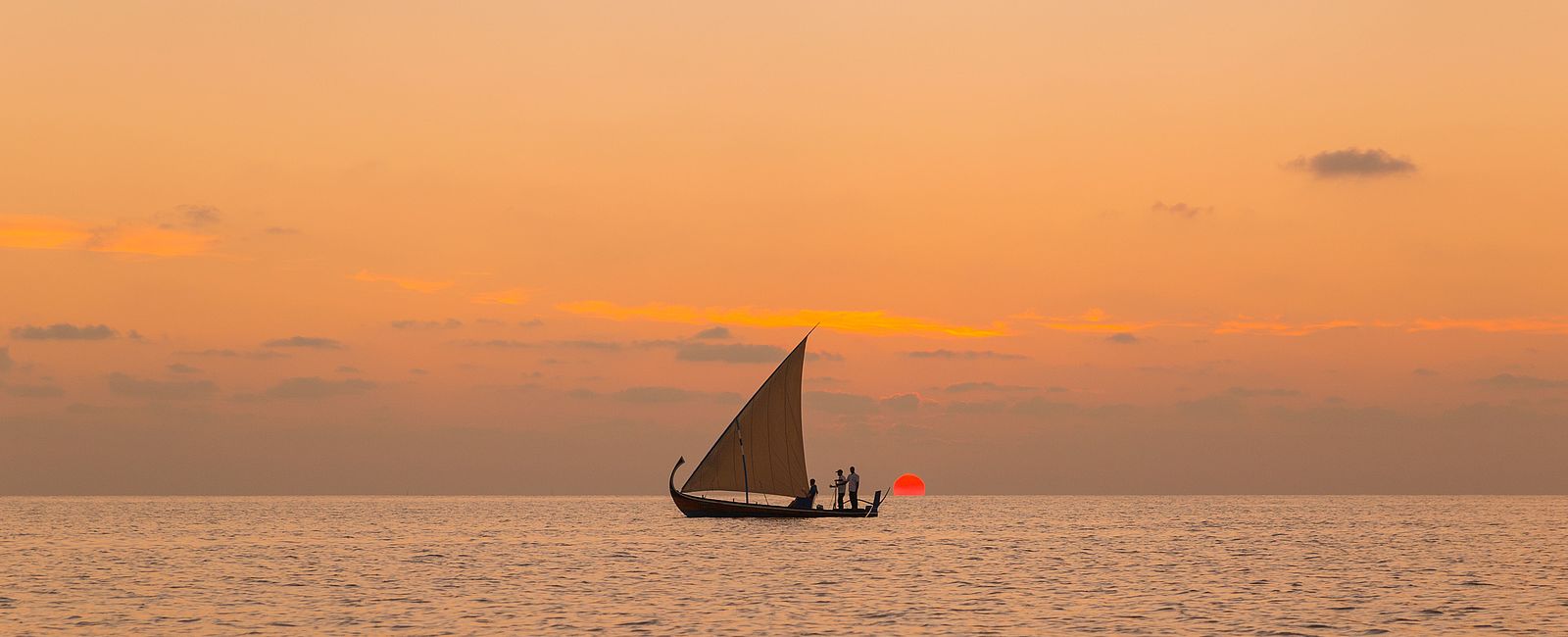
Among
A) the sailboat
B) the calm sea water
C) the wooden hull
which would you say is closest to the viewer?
the calm sea water

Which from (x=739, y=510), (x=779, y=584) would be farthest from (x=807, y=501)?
(x=779, y=584)

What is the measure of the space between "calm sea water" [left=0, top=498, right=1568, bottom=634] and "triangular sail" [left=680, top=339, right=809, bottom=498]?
3221mm

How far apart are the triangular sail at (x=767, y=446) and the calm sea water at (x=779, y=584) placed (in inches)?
127

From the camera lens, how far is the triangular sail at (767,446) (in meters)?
83.8

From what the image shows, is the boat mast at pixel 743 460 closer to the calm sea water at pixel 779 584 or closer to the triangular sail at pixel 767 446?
the triangular sail at pixel 767 446

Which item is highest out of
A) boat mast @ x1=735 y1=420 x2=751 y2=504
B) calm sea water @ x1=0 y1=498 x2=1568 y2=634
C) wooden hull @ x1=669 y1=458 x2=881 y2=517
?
boat mast @ x1=735 y1=420 x2=751 y2=504

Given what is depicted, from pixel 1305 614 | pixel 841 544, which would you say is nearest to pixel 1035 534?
pixel 841 544

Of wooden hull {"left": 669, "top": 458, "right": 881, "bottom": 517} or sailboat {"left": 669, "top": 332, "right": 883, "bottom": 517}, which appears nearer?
sailboat {"left": 669, "top": 332, "right": 883, "bottom": 517}

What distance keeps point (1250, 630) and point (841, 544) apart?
39734 mm

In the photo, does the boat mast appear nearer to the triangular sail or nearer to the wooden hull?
the triangular sail

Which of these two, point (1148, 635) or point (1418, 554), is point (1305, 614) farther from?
point (1418, 554)

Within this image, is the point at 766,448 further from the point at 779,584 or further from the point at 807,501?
the point at 779,584

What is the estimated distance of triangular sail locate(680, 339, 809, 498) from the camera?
83.8 m

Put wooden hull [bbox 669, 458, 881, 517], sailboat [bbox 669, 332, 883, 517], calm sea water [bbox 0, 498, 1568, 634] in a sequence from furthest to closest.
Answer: wooden hull [bbox 669, 458, 881, 517]
sailboat [bbox 669, 332, 883, 517]
calm sea water [bbox 0, 498, 1568, 634]
